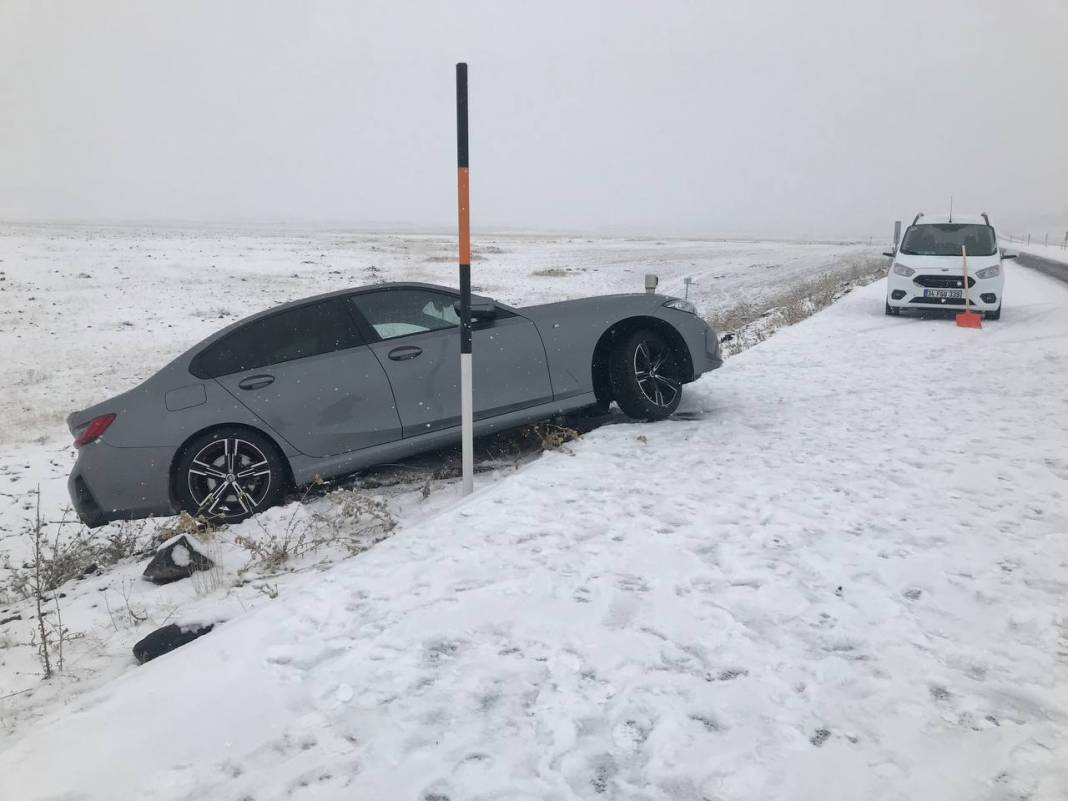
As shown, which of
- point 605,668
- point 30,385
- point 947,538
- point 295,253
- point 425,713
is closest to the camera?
point 425,713

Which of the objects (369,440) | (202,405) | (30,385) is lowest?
(30,385)

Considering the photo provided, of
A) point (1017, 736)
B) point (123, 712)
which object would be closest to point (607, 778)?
point (1017, 736)

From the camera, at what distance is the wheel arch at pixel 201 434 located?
4.99m

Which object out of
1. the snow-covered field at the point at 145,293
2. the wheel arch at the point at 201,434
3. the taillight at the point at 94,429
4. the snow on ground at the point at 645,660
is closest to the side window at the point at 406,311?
the wheel arch at the point at 201,434

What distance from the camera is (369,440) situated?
5.42 meters

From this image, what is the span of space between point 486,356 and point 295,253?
32011mm

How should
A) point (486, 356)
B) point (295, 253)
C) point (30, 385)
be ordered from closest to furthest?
point (486, 356) → point (30, 385) → point (295, 253)

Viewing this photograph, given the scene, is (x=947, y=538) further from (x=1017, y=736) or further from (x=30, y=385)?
(x=30, y=385)

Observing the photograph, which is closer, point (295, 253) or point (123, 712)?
point (123, 712)

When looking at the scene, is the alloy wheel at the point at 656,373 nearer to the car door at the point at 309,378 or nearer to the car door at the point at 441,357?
the car door at the point at 441,357

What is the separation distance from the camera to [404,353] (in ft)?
18.3

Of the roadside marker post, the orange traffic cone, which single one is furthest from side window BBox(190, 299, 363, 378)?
the orange traffic cone

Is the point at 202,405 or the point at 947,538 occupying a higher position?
the point at 202,405

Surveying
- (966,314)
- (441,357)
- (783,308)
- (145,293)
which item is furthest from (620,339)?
(145,293)
